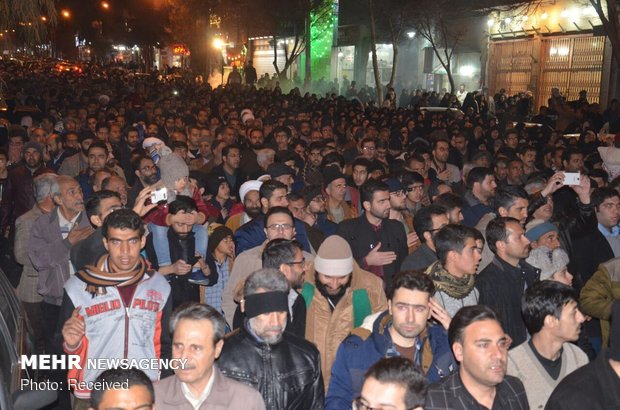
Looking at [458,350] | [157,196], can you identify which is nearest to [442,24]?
[157,196]

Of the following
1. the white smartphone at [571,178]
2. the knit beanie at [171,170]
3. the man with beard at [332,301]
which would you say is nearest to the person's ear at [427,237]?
the man with beard at [332,301]

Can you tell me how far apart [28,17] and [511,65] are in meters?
26.6

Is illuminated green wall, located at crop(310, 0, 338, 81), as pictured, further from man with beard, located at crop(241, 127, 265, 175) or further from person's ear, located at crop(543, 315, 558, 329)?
person's ear, located at crop(543, 315, 558, 329)

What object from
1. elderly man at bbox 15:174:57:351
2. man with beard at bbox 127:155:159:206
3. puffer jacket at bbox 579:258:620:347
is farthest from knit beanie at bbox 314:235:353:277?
man with beard at bbox 127:155:159:206

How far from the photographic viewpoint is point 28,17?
492 inches

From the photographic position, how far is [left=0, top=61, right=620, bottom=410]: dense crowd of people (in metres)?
4.30

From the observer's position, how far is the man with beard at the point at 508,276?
603 centimetres

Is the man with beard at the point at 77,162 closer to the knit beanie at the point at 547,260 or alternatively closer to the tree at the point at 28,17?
the tree at the point at 28,17

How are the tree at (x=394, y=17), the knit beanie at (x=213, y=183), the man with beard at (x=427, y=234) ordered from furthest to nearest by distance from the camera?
1. the tree at (x=394, y=17)
2. the knit beanie at (x=213, y=183)
3. the man with beard at (x=427, y=234)

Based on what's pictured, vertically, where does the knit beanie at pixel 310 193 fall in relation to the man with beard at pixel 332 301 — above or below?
above

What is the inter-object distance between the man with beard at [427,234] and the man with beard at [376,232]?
598 millimetres

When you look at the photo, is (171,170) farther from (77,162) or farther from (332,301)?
(77,162)

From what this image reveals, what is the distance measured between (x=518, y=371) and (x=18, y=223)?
4995 millimetres

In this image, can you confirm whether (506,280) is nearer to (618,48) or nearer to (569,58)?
(618,48)
